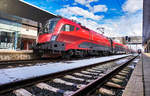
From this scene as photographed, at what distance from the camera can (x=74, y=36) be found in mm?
9961

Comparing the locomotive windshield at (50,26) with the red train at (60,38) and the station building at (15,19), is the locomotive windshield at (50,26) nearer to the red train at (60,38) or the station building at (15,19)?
the red train at (60,38)

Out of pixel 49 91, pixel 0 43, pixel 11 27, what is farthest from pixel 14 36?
pixel 49 91

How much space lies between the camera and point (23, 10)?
16.4 m

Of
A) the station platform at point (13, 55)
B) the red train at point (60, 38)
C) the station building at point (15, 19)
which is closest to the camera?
the red train at point (60, 38)

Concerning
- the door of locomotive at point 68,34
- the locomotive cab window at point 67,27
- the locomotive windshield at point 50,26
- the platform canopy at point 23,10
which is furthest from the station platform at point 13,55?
the platform canopy at point 23,10

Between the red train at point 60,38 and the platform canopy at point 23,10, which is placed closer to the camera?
the red train at point 60,38

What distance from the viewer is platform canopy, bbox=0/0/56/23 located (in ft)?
48.3

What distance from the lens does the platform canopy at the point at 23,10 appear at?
48.3 feet

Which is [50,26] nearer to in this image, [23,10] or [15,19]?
[15,19]

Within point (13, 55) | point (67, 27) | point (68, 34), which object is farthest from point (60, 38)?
point (13, 55)

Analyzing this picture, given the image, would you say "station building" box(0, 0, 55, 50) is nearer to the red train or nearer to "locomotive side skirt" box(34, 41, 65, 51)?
the red train

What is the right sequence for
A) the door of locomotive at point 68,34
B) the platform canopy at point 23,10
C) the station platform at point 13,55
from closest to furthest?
the door of locomotive at point 68,34 < the station platform at point 13,55 < the platform canopy at point 23,10

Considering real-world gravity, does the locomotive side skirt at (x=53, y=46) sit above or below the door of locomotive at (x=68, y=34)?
below

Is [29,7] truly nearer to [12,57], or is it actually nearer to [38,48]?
[12,57]
